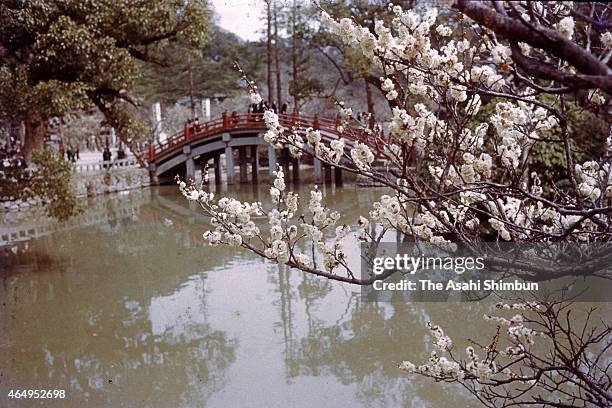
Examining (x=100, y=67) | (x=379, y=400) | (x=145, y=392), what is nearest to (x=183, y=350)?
(x=145, y=392)

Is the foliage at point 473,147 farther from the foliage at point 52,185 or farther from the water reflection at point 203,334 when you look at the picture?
the foliage at point 52,185

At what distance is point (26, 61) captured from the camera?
25.2 feet

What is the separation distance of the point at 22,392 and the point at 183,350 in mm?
1119

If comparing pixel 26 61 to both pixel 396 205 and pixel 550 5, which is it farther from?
pixel 550 5

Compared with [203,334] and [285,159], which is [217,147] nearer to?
[285,159]

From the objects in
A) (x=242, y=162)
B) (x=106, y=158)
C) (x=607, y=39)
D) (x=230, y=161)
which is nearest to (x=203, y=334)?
(x=607, y=39)

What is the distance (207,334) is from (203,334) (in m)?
0.03

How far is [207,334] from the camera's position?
16.4 ft

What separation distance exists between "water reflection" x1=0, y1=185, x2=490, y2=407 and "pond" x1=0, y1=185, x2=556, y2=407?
12 mm

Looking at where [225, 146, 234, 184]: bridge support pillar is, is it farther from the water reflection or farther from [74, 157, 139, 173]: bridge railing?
the water reflection

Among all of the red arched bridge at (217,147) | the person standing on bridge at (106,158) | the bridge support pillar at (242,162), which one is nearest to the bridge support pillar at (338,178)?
the red arched bridge at (217,147)

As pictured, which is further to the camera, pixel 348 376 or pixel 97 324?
pixel 97 324

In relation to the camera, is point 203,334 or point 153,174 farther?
point 153,174

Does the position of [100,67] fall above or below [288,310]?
above
